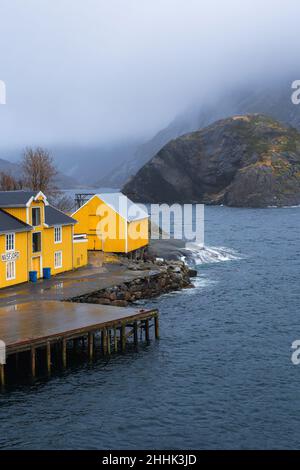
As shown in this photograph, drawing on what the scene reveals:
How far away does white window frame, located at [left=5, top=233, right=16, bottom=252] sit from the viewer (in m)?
56.7

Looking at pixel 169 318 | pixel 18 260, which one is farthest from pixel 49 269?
pixel 169 318

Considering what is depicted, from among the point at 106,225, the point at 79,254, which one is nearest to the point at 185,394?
the point at 79,254

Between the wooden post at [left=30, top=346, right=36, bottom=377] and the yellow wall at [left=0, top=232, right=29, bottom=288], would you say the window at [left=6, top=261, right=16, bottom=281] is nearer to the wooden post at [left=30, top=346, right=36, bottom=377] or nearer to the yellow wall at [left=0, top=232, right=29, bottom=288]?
the yellow wall at [left=0, top=232, right=29, bottom=288]

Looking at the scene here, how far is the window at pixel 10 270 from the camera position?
57.2 meters

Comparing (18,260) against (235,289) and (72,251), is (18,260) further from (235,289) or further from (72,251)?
(235,289)

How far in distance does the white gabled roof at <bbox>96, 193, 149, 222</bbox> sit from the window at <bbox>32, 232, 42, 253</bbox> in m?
19.1

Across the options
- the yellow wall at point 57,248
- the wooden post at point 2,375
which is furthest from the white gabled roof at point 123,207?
the wooden post at point 2,375

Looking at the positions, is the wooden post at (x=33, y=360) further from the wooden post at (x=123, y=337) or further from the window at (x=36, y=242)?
the window at (x=36, y=242)

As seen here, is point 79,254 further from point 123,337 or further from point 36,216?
point 123,337

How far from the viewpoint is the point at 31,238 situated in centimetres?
6059

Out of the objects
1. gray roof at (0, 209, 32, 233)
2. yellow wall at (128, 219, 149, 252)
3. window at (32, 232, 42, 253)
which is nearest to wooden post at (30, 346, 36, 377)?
gray roof at (0, 209, 32, 233)

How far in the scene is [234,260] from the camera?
9656cm

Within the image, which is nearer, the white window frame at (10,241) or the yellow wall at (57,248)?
the white window frame at (10,241)

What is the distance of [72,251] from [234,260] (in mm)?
35704
